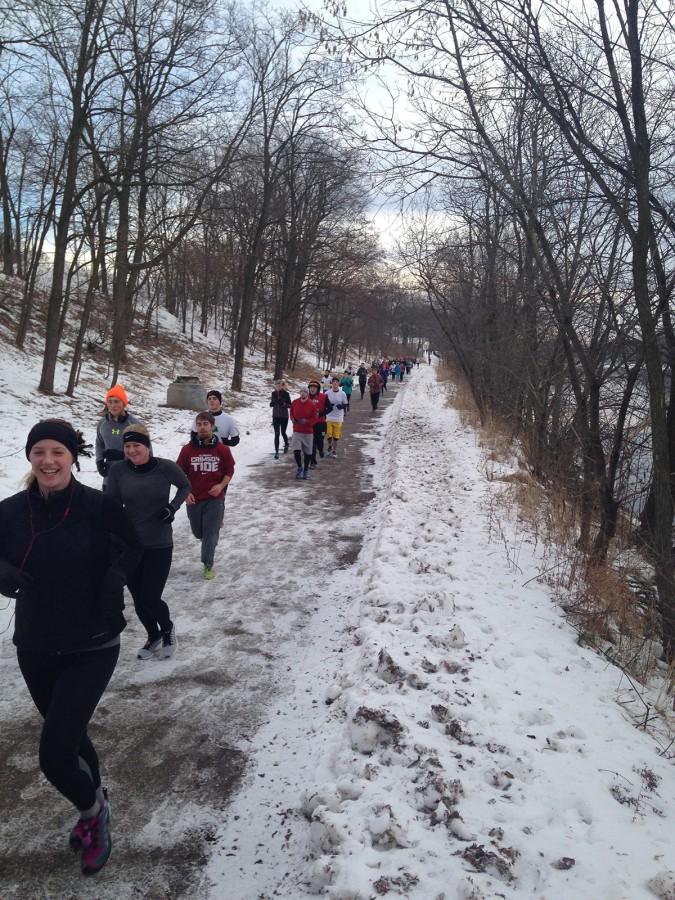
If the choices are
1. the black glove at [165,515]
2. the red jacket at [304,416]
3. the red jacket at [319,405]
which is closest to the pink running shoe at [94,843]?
the black glove at [165,515]

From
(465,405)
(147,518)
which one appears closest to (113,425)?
(147,518)

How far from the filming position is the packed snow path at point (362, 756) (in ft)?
8.24

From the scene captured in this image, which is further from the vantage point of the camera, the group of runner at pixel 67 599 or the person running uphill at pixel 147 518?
the person running uphill at pixel 147 518

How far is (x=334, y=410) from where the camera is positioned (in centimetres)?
1327

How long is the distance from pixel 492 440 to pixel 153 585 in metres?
11.1

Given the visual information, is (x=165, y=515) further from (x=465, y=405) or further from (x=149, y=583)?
(x=465, y=405)

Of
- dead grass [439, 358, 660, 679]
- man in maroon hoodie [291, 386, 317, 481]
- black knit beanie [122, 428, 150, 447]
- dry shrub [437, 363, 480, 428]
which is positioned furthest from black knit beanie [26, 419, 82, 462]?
dry shrub [437, 363, 480, 428]

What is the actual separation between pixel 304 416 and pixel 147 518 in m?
6.72

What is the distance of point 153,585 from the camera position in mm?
4289

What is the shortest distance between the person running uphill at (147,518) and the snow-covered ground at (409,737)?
1.19ft

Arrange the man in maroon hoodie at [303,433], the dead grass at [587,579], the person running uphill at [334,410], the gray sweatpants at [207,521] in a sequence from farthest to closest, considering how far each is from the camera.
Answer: the person running uphill at [334,410] → the man in maroon hoodie at [303,433] → the gray sweatpants at [207,521] → the dead grass at [587,579]

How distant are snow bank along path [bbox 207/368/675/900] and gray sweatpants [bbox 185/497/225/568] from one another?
140 cm

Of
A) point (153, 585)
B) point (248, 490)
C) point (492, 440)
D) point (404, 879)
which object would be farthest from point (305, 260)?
point (404, 879)

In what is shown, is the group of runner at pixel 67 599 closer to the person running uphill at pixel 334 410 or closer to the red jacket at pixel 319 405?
the red jacket at pixel 319 405
